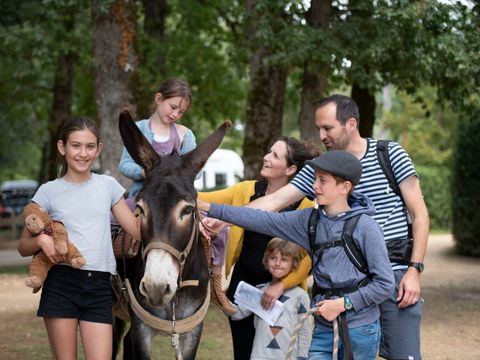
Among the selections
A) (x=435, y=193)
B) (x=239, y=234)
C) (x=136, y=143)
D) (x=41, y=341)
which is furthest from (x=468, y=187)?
(x=136, y=143)

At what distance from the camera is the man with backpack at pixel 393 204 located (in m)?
5.29

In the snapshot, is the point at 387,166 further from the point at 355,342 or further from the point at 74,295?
the point at 74,295

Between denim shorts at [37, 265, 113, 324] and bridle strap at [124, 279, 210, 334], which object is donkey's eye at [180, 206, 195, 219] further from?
bridle strap at [124, 279, 210, 334]

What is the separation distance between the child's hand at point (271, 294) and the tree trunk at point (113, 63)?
298 inches

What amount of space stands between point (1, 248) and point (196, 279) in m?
23.5

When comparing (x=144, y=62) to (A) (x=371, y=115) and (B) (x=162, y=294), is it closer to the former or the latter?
(A) (x=371, y=115)

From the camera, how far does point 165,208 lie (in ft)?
16.1

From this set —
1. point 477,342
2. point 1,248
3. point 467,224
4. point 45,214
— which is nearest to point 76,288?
point 45,214

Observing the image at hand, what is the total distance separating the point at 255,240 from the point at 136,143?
4.86ft

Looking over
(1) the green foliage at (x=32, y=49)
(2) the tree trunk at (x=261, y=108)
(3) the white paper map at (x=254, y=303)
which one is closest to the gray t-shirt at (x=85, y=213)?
(3) the white paper map at (x=254, y=303)

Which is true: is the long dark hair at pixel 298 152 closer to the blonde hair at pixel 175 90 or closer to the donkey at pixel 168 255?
the blonde hair at pixel 175 90

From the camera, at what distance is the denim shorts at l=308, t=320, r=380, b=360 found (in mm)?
4789

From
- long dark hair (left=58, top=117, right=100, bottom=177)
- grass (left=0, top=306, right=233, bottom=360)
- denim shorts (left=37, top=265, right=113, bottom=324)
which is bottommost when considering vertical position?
grass (left=0, top=306, right=233, bottom=360)

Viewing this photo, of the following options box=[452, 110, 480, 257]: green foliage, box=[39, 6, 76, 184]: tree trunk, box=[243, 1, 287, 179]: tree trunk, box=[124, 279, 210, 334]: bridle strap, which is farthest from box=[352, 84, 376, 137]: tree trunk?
box=[124, 279, 210, 334]: bridle strap
